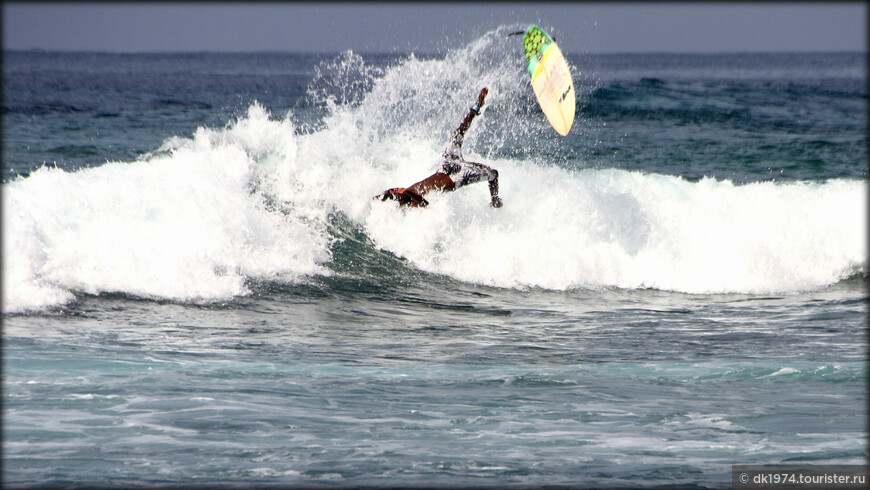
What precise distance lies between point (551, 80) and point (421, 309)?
10.4 ft

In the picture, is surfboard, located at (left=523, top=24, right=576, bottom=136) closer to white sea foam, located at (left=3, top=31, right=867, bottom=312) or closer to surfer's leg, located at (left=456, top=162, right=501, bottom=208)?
surfer's leg, located at (left=456, top=162, right=501, bottom=208)

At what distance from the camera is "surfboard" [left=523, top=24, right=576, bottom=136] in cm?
955

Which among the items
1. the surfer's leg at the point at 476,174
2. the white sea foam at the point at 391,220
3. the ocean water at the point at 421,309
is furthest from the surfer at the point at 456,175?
the ocean water at the point at 421,309

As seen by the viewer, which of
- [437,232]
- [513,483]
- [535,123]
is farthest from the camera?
[535,123]

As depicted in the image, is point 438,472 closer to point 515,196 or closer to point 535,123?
point 515,196

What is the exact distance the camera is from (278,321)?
326 inches

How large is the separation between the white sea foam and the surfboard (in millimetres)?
1852

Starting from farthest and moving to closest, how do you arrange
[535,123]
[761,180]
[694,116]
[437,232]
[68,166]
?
[694,116] < [535,123] < [761,180] < [68,166] < [437,232]

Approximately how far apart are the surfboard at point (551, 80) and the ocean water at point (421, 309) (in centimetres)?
189

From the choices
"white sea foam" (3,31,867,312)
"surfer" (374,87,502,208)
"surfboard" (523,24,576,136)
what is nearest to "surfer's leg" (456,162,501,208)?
"surfer" (374,87,502,208)

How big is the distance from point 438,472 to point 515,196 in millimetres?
7076

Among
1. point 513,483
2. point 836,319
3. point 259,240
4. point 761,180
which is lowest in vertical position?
point 513,483

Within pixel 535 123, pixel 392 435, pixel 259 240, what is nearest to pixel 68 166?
pixel 259 240

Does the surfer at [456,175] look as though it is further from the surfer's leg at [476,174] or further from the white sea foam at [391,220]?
the white sea foam at [391,220]
